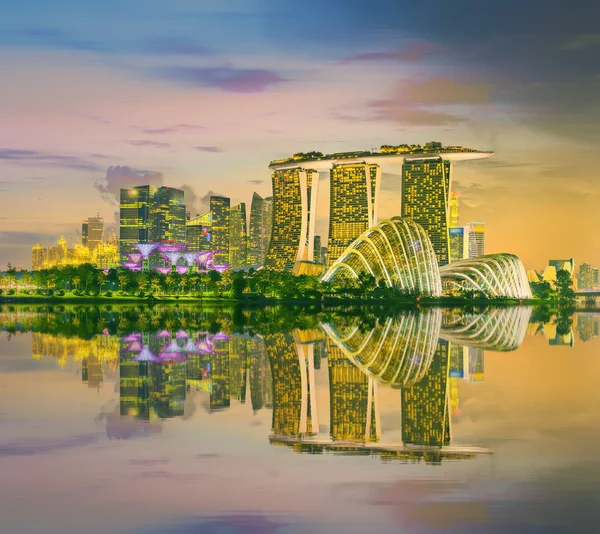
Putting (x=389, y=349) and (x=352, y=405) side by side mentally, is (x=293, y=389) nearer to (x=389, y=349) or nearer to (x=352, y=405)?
(x=352, y=405)

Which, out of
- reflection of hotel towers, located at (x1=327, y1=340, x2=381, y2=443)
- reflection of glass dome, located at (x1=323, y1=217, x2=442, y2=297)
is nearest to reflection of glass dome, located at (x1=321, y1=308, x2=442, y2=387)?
reflection of hotel towers, located at (x1=327, y1=340, x2=381, y2=443)

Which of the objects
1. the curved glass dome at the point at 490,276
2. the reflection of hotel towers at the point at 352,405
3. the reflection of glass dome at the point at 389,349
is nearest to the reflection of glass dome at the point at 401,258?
the curved glass dome at the point at 490,276

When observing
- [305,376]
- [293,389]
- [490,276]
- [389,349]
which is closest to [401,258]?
[490,276]

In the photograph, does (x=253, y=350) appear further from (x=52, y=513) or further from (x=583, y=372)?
(x=52, y=513)

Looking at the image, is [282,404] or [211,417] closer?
[211,417]

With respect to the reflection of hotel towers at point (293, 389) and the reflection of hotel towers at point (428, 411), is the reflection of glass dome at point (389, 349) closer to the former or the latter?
the reflection of hotel towers at point (428, 411)

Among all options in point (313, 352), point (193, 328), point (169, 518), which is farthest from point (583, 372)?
point (193, 328)

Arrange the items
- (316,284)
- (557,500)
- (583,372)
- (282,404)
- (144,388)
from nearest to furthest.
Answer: (557,500), (282,404), (144,388), (583,372), (316,284)
